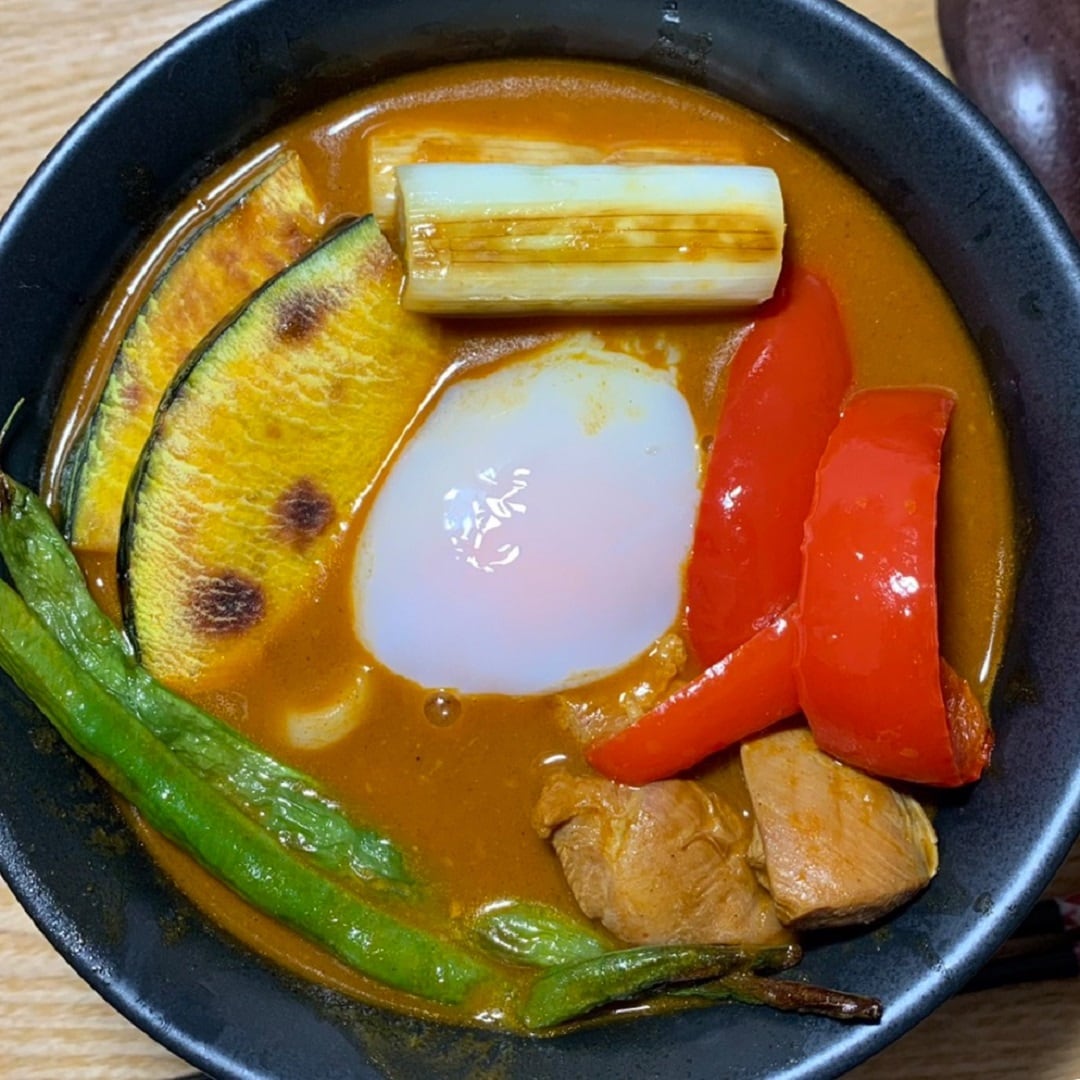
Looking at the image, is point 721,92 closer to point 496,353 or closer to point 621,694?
point 496,353

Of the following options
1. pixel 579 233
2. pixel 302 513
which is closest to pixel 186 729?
pixel 302 513

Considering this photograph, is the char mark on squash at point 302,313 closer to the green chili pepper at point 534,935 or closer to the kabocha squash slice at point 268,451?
the kabocha squash slice at point 268,451

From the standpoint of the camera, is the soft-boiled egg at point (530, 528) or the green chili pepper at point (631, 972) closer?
the green chili pepper at point (631, 972)

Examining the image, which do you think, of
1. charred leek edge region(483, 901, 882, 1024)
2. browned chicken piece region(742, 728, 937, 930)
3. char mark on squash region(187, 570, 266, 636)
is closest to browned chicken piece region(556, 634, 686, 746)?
browned chicken piece region(742, 728, 937, 930)

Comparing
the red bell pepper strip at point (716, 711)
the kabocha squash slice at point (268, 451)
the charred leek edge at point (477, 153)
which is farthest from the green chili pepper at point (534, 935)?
the charred leek edge at point (477, 153)

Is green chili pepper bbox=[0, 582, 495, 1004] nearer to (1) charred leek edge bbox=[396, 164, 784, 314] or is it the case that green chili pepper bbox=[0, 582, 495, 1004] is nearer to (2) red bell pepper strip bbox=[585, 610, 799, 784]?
(2) red bell pepper strip bbox=[585, 610, 799, 784]

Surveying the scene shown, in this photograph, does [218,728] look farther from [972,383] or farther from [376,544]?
[972,383]

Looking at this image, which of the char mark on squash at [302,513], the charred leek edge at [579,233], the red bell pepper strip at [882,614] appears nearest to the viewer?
the red bell pepper strip at [882,614]
